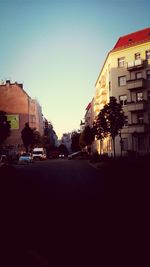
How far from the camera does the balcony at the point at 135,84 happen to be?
151 ft

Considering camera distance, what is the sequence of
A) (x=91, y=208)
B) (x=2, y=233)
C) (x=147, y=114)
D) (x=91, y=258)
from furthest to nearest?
(x=147, y=114), (x=91, y=208), (x=2, y=233), (x=91, y=258)

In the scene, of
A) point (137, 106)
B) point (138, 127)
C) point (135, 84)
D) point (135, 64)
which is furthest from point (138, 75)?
point (138, 127)

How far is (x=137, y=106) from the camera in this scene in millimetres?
45344

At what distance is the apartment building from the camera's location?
45.4 m

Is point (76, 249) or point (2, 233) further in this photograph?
point (2, 233)

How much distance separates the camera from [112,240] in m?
4.44

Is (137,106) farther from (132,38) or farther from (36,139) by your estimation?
(36,139)

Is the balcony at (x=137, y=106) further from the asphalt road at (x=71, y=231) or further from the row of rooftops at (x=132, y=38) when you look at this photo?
the asphalt road at (x=71, y=231)

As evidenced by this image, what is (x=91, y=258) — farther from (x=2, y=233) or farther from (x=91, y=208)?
(x=91, y=208)

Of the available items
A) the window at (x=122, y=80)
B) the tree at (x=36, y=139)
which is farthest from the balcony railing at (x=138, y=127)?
the tree at (x=36, y=139)

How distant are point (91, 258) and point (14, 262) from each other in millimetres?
925

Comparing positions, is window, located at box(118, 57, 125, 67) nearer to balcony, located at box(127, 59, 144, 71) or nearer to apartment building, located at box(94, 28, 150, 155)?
apartment building, located at box(94, 28, 150, 155)

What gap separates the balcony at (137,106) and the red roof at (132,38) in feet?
35.3

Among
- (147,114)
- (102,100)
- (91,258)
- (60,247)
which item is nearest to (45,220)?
(60,247)
